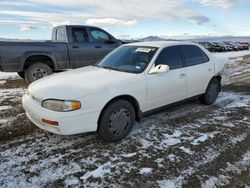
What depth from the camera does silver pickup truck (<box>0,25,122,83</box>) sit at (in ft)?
23.4

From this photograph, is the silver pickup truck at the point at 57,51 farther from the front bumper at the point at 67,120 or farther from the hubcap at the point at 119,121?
the hubcap at the point at 119,121

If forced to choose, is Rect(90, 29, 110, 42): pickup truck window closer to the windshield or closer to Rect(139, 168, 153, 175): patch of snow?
the windshield

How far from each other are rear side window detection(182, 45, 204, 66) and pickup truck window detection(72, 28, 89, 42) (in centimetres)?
427

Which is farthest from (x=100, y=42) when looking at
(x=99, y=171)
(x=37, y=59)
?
(x=99, y=171)

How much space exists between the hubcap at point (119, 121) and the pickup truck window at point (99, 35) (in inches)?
209

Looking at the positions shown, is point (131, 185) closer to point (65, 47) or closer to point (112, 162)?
point (112, 162)

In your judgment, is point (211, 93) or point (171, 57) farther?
point (211, 93)

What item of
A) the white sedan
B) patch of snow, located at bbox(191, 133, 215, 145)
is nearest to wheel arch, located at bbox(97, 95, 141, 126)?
the white sedan

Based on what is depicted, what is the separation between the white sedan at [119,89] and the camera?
355 cm

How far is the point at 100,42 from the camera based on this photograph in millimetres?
8859

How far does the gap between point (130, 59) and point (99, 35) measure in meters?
4.45

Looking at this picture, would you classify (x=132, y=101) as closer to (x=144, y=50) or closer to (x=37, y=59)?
(x=144, y=50)

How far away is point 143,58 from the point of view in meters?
4.67

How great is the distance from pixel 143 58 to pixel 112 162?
212 cm
